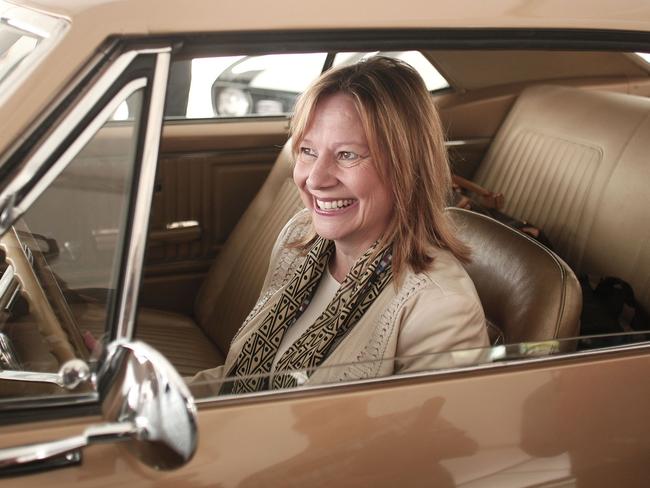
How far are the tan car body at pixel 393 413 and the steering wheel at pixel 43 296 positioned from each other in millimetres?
150

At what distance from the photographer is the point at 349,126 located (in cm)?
181

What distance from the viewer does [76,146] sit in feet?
4.01

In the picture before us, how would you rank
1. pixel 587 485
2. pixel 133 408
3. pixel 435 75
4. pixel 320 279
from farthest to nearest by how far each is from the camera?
pixel 435 75 < pixel 320 279 < pixel 587 485 < pixel 133 408

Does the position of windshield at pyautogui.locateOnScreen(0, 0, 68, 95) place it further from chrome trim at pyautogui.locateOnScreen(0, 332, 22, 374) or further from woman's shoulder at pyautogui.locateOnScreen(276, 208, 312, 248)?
woman's shoulder at pyautogui.locateOnScreen(276, 208, 312, 248)

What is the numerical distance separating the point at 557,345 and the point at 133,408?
795 mm

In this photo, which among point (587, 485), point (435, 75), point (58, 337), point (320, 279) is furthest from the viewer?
point (435, 75)

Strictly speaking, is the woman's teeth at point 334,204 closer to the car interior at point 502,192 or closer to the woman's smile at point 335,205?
the woman's smile at point 335,205

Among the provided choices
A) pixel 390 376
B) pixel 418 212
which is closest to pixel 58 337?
pixel 390 376

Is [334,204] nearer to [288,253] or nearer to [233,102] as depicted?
[288,253]

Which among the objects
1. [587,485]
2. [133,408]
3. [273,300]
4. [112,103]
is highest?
[112,103]

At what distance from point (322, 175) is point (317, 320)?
0.32m

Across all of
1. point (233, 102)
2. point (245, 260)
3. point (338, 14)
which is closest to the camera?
point (338, 14)

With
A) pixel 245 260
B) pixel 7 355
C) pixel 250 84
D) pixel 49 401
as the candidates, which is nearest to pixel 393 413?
pixel 49 401

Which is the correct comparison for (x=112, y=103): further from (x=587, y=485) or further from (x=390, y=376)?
(x=587, y=485)
